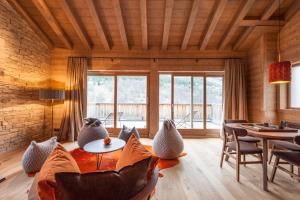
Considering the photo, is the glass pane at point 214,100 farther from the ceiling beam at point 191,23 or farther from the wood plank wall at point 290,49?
the wood plank wall at point 290,49

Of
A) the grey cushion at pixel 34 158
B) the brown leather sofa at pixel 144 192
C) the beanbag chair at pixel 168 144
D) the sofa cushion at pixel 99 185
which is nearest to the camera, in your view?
the sofa cushion at pixel 99 185

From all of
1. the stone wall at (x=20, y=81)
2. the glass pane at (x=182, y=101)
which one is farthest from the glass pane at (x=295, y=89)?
the stone wall at (x=20, y=81)

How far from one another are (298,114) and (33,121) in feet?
20.6

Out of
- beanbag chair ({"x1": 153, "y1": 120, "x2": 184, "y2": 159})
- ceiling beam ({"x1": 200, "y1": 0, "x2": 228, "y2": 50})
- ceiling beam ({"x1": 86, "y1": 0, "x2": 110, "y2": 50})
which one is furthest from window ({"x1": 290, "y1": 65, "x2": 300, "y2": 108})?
ceiling beam ({"x1": 86, "y1": 0, "x2": 110, "y2": 50})

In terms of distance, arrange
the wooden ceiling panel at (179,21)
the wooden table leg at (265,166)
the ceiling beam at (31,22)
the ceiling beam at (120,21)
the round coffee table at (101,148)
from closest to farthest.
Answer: the wooden table leg at (265,166), the round coffee table at (101,148), the ceiling beam at (120,21), the ceiling beam at (31,22), the wooden ceiling panel at (179,21)

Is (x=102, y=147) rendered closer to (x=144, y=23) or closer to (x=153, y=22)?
(x=144, y=23)

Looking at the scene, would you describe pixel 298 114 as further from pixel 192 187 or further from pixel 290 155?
pixel 192 187

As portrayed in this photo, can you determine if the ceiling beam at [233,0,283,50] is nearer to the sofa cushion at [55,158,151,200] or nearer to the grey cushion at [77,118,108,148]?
the grey cushion at [77,118,108,148]

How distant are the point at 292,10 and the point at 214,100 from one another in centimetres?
286

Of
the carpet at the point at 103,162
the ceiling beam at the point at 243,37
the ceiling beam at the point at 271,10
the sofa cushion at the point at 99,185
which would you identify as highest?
the ceiling beam at the point at 271,10

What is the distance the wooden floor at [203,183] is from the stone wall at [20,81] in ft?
2.45

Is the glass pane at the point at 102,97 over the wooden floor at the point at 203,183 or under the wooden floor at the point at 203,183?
over

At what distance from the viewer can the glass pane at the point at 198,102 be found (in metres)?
5.57

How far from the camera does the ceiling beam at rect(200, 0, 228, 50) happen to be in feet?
12.1
